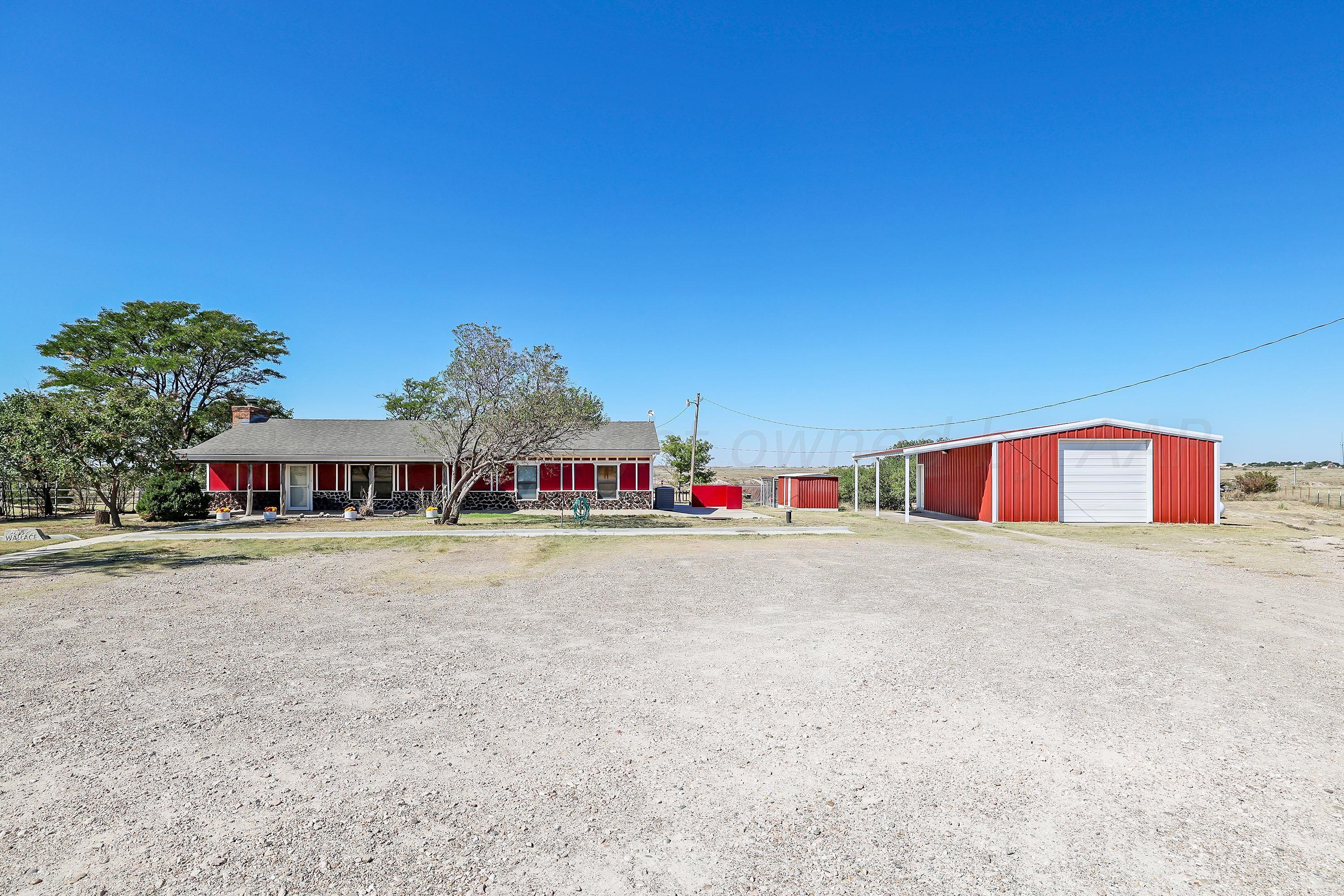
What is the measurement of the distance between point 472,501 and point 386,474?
368 centimetres

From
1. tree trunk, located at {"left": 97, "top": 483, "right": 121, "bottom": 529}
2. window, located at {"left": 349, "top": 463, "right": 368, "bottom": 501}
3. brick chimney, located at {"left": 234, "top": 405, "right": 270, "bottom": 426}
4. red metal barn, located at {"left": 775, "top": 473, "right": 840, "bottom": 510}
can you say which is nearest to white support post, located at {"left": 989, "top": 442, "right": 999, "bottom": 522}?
red metal barn, located at {"left": 775, "top": 473, "right": 840, "bottom": 510}

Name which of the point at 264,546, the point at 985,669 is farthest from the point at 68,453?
the point at 985,669

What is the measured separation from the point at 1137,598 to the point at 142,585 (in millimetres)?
14588

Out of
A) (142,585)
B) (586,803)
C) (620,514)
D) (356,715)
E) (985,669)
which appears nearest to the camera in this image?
(586,803)

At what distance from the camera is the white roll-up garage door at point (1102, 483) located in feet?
71.3

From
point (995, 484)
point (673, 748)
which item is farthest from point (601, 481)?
point (673, 748)

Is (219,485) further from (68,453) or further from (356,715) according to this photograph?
(356,715)

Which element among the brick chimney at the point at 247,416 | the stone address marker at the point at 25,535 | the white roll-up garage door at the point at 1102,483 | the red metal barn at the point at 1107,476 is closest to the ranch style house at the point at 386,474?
the brick chimney at the point at 247,416

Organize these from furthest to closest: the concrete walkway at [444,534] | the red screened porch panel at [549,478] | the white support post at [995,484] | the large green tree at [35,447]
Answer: the red screened porch panel at [549,478] < the white support post at [995,484] < the large green tree at [35,447] < the concrete walkway at [444,534]

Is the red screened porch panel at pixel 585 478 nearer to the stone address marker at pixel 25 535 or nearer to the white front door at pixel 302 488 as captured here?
the white front door at pixel 302 488

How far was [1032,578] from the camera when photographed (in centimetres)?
1065

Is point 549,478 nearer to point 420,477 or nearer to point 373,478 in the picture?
point 420,477

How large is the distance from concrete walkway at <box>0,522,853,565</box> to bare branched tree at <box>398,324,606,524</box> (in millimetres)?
3308

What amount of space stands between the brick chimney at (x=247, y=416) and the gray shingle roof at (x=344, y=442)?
1.78 ft
